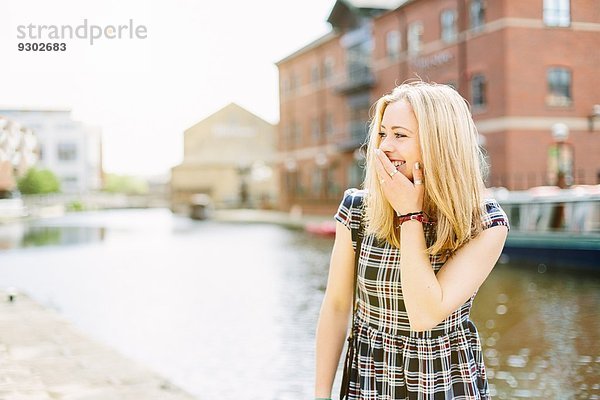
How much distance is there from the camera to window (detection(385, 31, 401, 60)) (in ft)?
64.2

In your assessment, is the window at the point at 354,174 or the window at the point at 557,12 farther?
the window at the point at 354,174

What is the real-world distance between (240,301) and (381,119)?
768 centimetres

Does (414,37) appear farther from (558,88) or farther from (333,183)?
(558,88)

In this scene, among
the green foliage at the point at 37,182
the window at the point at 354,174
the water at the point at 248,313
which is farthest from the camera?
the window at the point at 354,174

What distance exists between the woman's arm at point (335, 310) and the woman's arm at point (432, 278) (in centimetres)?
21

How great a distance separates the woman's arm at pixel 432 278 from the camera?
1.49m

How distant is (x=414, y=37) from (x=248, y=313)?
40.5 feet

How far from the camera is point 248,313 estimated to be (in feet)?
26.9

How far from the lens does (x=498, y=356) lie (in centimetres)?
594

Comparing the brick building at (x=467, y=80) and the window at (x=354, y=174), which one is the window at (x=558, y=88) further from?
the window at (x=354, y=174)

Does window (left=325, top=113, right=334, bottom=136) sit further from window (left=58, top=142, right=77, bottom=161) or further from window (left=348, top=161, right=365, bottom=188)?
window (left=58, top=142, right=77, bottom=161)

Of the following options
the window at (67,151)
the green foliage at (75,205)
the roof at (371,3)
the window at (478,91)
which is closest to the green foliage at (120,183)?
the green foliage at (75,205)

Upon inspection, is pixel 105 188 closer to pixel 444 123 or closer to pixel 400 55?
pixel 444 123

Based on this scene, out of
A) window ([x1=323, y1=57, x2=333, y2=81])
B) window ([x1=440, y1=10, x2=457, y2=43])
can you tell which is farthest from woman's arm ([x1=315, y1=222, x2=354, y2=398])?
window ([x1=323, y1=57, x2=333, y2=81])
